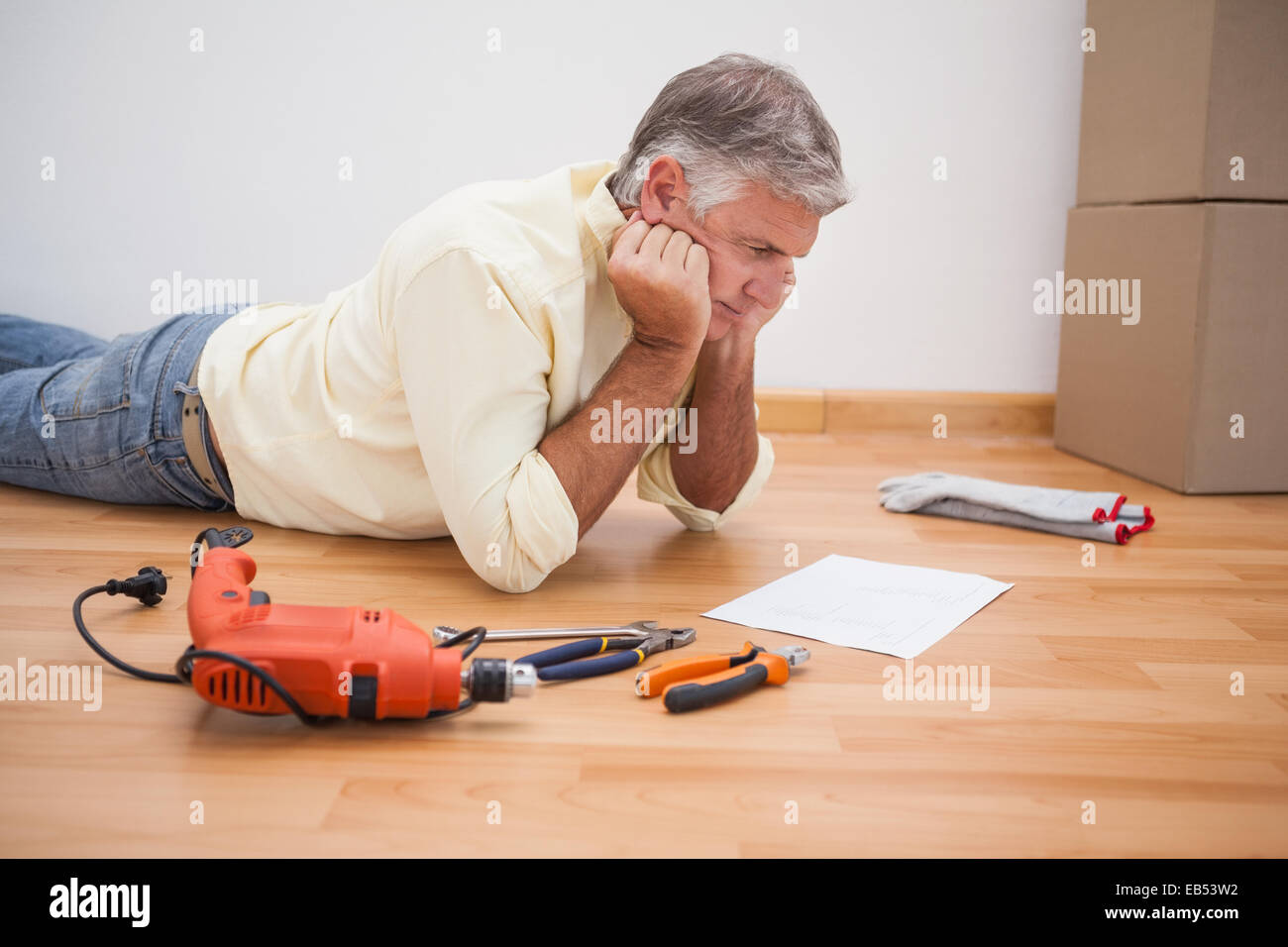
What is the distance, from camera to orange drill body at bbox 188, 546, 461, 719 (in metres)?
0.83

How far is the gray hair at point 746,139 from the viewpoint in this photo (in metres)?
1.17

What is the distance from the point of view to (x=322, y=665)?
83 centimetres

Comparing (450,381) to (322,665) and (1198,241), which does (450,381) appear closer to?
(322,665)

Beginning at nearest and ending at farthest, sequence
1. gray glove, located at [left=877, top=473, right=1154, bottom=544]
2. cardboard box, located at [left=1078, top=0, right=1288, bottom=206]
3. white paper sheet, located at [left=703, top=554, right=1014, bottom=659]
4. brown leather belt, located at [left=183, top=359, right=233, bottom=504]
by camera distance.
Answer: white paper sheet, located at [left=703, top=554, right=1014, bottom=659]
brown leather belt, located at [left=183, top=359, right=233, bottom=504]
gray glove, located at [left=877, top=473, right=1154, bottom=544]
cardboard box, located at [left=1078, top=0, right=1288, bottom=206]

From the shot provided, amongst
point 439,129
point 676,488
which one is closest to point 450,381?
point 676,488

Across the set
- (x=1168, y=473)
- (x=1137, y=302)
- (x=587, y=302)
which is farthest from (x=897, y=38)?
(x=587, y=302)

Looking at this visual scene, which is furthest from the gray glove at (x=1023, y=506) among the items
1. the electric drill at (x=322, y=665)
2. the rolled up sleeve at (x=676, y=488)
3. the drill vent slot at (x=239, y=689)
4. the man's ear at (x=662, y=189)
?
the drill vent slot at (x=239, y=689)

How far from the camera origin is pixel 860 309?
2416 millimetres

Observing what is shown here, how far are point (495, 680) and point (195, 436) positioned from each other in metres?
0.81

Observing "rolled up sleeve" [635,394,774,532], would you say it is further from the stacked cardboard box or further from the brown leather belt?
the stacked cardboard box

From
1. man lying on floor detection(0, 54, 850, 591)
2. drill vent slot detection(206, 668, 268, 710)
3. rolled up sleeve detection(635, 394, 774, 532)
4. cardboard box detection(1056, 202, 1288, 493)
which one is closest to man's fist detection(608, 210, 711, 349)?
man lying on floor detection(0, 54, 850, 591)

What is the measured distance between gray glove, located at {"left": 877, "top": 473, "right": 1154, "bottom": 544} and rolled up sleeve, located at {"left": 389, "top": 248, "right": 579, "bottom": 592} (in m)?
0.76
